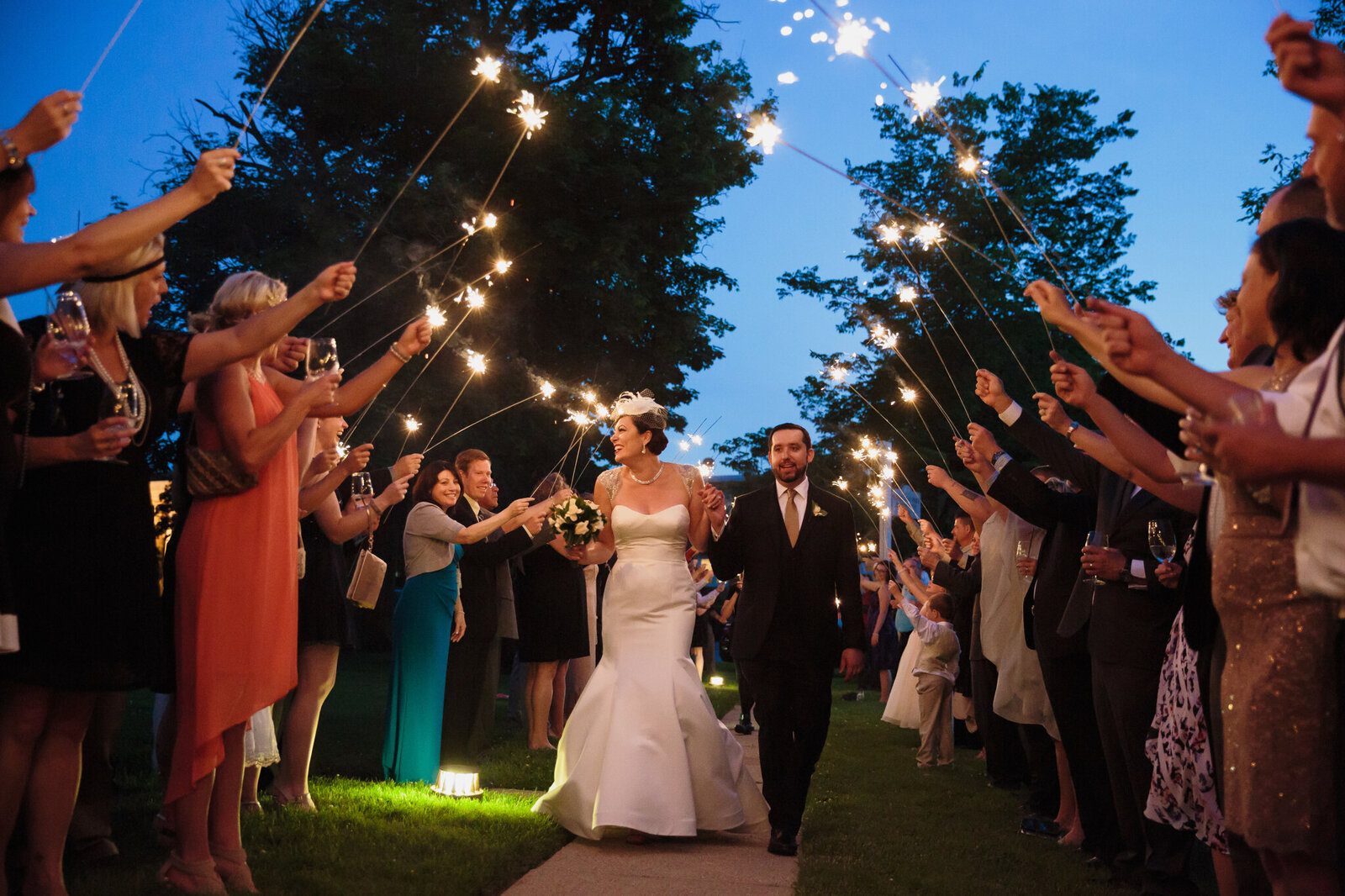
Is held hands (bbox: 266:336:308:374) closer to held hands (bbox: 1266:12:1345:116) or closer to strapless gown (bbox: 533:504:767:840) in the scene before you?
strapless gown (bbox: 533:504:767:840)

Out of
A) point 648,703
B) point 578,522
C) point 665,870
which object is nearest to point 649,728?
point 648,703

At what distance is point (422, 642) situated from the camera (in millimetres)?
7391

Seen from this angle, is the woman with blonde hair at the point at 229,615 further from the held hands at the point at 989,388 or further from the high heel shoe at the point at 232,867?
the held hands at the point at 989,388

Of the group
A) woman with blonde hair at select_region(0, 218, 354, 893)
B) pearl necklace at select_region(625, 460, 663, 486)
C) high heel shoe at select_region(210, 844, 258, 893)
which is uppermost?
pearl necklace at select_region(625, 460, 663, 486)

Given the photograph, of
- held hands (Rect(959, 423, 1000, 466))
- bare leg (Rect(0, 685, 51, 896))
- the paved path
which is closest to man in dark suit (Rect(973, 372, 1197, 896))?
held hands (Rect(959, 423, 1000, 466))

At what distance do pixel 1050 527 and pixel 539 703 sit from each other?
5.45 meters

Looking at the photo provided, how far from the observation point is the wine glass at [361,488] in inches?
244

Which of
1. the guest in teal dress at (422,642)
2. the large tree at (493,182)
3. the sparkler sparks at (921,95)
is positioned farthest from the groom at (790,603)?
the large tree at (493,182)

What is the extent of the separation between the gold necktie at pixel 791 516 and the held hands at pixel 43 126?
4.69 meters

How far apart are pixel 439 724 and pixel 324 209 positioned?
14484 mm

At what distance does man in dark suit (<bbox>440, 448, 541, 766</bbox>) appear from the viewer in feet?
26.4

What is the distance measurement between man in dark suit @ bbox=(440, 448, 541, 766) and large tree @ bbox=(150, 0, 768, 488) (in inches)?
446

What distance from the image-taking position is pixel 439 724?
761 centimetres

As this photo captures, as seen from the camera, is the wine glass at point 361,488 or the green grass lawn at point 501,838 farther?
the wine glass at point 361,488
